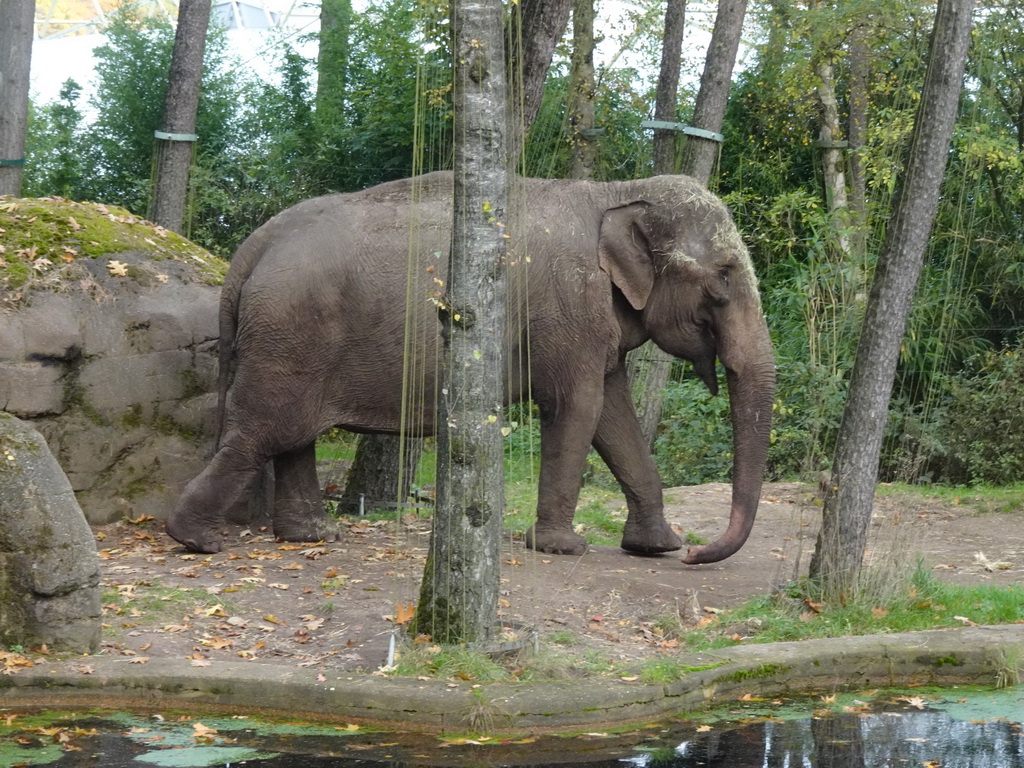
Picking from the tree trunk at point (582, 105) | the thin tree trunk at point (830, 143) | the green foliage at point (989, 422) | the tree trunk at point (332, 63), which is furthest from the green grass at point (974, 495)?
the tree trunk at point (332, 63)

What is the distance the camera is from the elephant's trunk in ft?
28.7

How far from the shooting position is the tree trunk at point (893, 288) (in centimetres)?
754

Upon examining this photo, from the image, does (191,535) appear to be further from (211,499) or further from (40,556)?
(40,556)

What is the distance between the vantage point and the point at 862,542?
304 inches

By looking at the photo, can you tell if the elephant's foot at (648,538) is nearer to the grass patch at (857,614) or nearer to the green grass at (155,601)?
the grass patch at (857,614)

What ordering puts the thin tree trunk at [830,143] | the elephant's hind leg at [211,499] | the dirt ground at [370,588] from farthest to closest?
1. the thin tree trunk at [830,143]
2. the elephant's hind leg at [211,499]
3. the dirt ground at [370,588]

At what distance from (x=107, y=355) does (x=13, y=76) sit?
5168mm

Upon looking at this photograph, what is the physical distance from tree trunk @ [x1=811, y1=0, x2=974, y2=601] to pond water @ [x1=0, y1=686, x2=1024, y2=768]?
5.68 ft

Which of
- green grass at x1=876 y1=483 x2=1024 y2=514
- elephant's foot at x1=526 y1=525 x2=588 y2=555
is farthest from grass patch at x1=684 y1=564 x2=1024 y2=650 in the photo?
green grass at x1=876 y1=483 x2=1024 y2=514

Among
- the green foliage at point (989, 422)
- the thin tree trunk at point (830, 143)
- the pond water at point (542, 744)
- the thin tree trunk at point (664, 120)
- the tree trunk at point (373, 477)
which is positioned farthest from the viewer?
the thin tree trunk at point (830, 143)

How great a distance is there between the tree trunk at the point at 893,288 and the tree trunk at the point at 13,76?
921 centimetres

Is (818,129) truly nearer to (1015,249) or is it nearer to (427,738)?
(1015,249)

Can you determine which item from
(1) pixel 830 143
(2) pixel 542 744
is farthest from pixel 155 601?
(1) pixel 830 143

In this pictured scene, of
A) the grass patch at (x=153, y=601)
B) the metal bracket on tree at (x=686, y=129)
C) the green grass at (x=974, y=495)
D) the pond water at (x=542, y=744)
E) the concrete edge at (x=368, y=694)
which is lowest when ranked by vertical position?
the pond water at (x=542, y=744)
